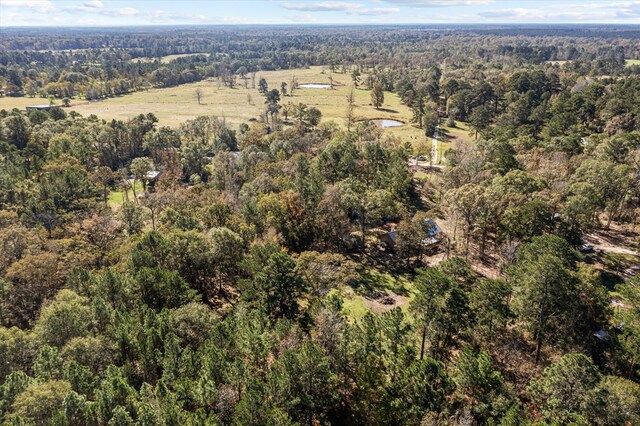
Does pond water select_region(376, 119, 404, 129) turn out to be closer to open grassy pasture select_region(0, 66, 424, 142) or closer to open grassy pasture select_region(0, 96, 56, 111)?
open grassy pasture select_region(0, 66, 424, 142)

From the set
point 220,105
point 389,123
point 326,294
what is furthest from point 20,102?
point 326,294

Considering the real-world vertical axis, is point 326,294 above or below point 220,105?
below

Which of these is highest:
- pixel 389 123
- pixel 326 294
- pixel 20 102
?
pixel 20 102

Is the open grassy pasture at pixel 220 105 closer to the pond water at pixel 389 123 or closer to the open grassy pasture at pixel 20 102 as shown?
the open grassy pasture at pixel 20 102

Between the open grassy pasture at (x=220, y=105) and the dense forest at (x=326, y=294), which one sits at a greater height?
the open grassy pasture at (x=220, y=105)

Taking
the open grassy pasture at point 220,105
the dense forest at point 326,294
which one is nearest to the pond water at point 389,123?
the open grassy pasture at point 220,105

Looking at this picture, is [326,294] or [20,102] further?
[20,102]

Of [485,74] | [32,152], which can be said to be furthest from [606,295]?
[485,74]

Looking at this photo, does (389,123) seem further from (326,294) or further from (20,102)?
(20,102)

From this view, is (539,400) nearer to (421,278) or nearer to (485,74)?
(421,278)

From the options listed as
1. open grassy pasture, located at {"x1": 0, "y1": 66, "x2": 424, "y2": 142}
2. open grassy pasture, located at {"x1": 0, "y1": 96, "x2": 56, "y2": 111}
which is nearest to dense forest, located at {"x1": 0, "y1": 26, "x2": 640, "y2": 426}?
open grassy pasture, located at {"x1": 0, "y1": 66, "x2": 424, "y2": 142}

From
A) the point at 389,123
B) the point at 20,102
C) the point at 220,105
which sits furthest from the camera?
the point at 220,105
